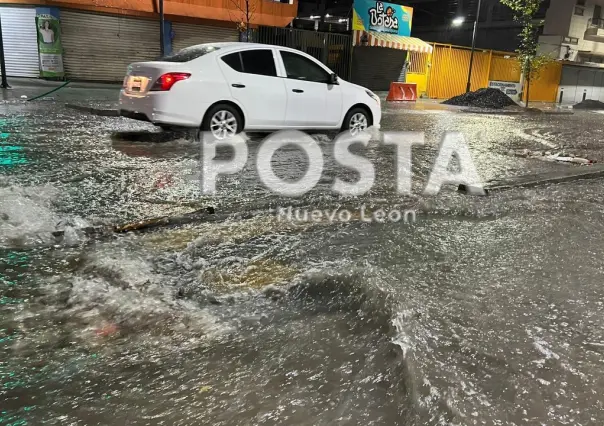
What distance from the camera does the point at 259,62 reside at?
26.2ft

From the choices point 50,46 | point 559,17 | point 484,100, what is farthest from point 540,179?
point 559,17

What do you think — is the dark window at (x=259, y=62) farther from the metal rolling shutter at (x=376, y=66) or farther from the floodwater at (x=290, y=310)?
the metal rolling shutter at (x=376, y=66)

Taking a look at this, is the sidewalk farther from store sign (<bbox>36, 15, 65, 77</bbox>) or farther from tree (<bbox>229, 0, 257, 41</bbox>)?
tree (<bbox>229, 0, 257, 41</bbox>)

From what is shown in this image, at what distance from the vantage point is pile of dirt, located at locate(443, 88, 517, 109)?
2291 centimetres

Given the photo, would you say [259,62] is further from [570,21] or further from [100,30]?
[570,21]

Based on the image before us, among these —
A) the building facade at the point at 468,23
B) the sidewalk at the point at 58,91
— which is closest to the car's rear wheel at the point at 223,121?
the sidewalk at the point at 58,91

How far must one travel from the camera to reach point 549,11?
132ft

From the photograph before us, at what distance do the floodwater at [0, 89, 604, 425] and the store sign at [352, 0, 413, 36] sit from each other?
2172 cm

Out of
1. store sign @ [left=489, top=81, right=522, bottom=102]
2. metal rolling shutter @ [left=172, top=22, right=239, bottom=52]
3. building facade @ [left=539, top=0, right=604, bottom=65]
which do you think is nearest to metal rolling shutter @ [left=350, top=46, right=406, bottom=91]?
metal rolling shutter @ [left=172, top=22, right=239, bottom=52]

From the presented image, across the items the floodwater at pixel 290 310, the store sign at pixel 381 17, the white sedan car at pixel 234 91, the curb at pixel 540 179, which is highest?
the store sign at pixel 381 17

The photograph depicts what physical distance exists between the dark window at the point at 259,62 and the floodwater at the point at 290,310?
10.8ft

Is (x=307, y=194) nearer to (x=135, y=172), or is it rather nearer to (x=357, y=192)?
(x=357, y=192)

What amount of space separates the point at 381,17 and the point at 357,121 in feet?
60.8

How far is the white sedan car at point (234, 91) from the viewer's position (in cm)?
730
